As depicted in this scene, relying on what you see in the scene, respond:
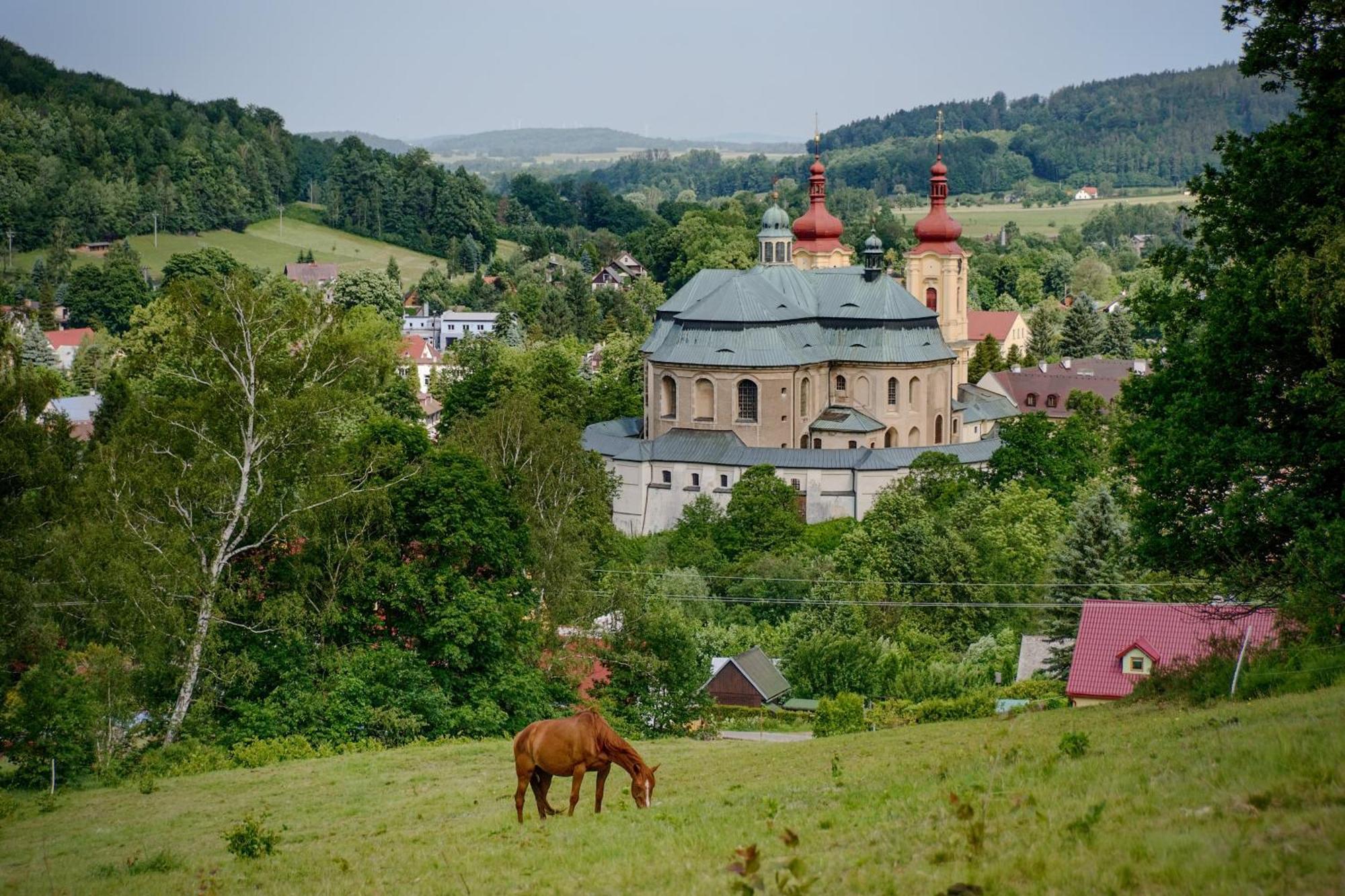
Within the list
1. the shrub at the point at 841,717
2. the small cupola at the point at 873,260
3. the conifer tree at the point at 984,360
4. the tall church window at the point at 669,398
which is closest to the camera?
the shrub at the point at 841,717

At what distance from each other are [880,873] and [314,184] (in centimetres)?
16896

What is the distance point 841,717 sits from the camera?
30953 millimetres

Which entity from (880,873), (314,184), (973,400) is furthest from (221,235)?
(880,873)

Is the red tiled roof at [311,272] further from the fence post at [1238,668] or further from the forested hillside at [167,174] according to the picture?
the fence post at [1238,668]

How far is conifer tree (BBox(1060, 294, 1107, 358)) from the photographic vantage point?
10469 cm

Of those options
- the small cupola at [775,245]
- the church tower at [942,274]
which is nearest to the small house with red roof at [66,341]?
the small cupola at [775,245]

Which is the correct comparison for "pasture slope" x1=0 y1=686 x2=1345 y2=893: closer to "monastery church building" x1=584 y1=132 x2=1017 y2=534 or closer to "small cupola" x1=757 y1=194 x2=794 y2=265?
"monastery church building" x1=584 y1=132 x2=1017 y2=534

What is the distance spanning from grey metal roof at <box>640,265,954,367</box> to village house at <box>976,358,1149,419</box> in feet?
47.0

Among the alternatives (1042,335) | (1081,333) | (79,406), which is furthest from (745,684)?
(1042,335)

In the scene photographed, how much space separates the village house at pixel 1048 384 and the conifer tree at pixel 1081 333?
18.0 meters

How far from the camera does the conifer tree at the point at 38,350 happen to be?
94.7 m

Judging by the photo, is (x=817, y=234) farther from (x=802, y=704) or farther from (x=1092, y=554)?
(x=802, y=704)

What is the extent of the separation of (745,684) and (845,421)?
23.9 metres

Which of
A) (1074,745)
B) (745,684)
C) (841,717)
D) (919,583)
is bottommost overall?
(745,684)
